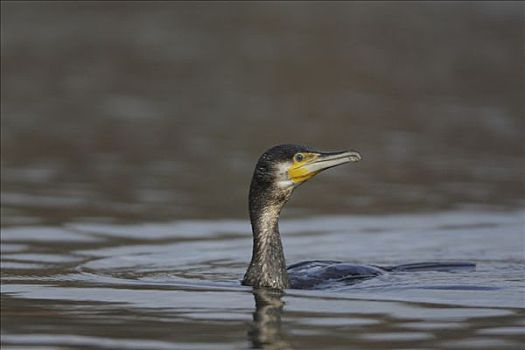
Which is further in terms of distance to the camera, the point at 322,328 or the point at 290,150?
the point at 290,150

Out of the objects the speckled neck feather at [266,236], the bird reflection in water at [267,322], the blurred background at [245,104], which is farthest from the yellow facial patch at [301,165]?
the blurred background at [245,104]

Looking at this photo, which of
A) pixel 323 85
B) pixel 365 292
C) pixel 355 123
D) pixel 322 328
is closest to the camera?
pixel 322 328

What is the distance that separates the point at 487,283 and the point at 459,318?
1635mm

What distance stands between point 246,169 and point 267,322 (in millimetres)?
8884

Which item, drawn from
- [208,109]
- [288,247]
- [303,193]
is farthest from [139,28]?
[288,247]

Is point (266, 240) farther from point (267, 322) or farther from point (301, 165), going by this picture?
point (267, 322)

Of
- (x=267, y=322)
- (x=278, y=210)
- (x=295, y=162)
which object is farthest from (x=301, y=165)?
(x=267, y=322)

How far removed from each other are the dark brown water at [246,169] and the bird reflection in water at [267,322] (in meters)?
0.03

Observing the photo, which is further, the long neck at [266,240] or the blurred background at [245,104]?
the blurred background at [245,104]

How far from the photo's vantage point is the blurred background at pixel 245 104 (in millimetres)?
15938

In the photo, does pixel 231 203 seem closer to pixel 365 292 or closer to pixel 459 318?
pixel 365 292

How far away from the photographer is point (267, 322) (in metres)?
8.82

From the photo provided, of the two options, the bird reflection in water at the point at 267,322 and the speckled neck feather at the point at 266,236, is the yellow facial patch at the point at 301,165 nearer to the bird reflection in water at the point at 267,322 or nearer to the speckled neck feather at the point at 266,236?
the speckled neck feather at the point at 266,236

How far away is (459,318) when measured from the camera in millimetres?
8867
